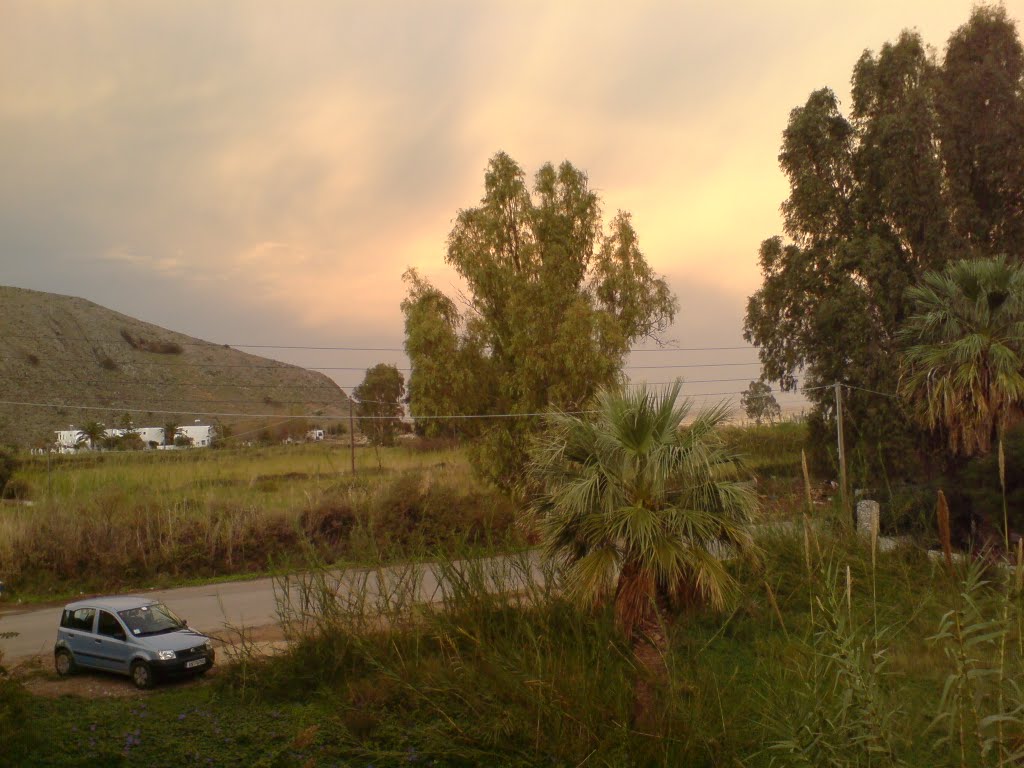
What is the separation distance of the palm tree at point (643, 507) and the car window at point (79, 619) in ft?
22.4

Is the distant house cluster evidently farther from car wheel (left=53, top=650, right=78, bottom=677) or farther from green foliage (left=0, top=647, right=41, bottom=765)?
green foliage (left=0, top=647, right=41, bottom=765)

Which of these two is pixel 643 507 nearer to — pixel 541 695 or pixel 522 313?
pixel 541 695

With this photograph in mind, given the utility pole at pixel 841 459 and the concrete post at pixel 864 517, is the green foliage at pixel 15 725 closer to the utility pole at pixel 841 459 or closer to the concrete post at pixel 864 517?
the utility pole at pixel 841 459

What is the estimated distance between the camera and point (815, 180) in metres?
34.2

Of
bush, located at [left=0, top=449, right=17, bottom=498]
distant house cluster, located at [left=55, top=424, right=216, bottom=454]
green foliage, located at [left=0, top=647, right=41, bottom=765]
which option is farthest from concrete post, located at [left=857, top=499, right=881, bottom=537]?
distant house cluster, located at [left=55, top=424, right=216, bottom=454]

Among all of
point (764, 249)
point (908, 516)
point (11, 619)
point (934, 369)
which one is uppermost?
point (764, 249)

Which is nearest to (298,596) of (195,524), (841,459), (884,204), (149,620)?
(149,620)

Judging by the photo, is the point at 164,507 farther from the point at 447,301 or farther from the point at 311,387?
the point at 311,387

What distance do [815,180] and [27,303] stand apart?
71370 mm

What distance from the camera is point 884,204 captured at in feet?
110

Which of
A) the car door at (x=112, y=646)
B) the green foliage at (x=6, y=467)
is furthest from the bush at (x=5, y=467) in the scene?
the car door at (x=112, y=646)

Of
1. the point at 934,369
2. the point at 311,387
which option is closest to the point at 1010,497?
the point at 934,369

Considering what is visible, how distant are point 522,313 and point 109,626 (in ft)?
47.8

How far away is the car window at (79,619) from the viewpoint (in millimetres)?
12859
